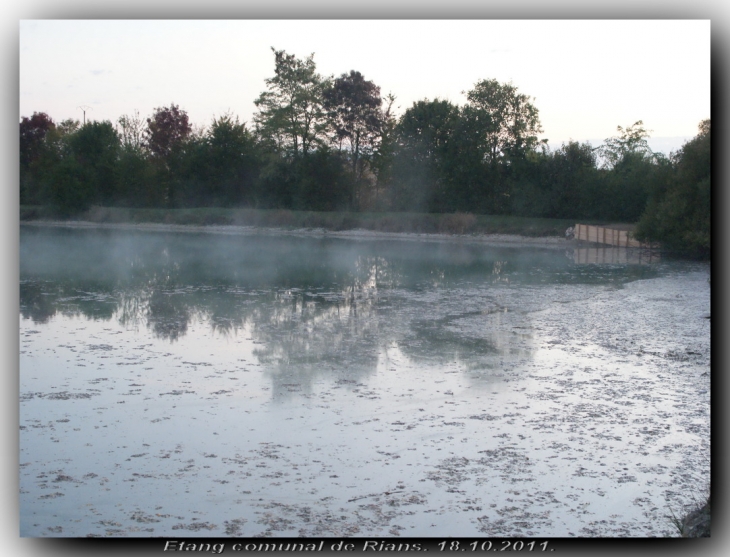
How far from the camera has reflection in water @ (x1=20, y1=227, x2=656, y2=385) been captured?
8.70 metres

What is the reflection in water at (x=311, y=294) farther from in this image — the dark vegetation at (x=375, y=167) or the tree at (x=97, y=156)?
the dark vegetation at (x=375, y=167)

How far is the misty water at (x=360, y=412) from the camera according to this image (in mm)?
4324

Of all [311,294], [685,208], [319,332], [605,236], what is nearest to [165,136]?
[605,236]

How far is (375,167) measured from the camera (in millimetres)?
29125

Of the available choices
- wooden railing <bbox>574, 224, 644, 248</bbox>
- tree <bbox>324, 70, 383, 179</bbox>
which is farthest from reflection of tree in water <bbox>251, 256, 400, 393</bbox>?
tree <bbox>324, 70, 383, 179</bbox>

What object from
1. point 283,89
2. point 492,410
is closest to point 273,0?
point 492,410

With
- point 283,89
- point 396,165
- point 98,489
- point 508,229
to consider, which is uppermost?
point 283,89

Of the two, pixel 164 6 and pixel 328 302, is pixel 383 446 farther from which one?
pixel 328 302

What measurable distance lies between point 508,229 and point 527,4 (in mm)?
23637

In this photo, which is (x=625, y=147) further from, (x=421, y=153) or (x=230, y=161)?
(x=230, y=161)

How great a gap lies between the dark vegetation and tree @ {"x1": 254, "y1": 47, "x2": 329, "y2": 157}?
0.18 ft

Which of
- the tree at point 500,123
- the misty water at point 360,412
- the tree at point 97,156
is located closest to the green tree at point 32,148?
the misty water at point 360,412

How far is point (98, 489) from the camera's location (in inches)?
179

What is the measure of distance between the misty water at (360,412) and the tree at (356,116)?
46.9 feet
